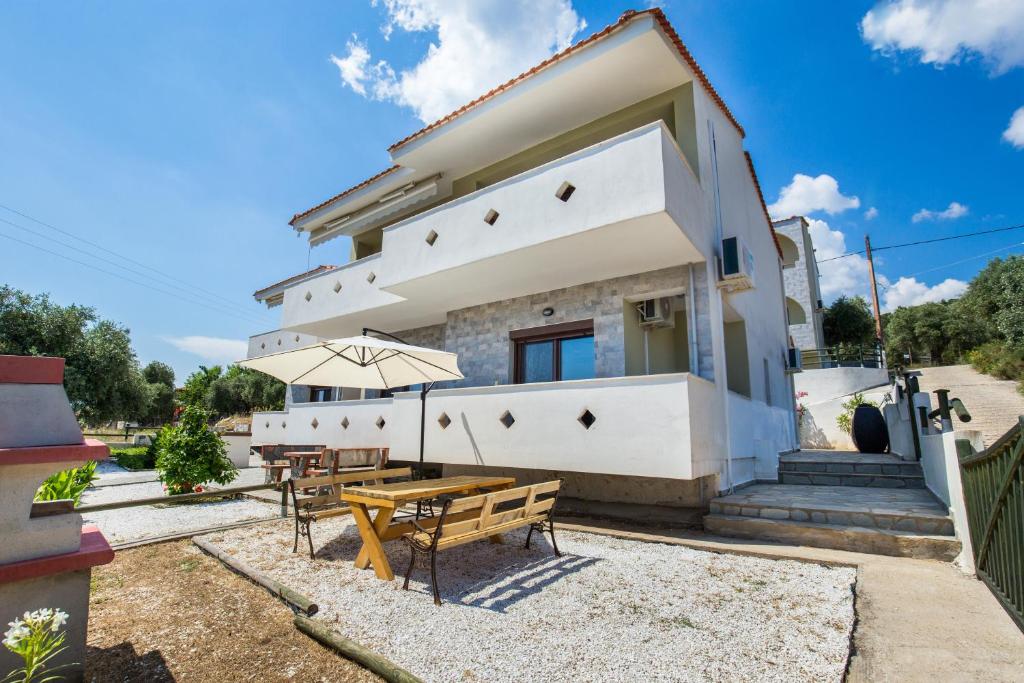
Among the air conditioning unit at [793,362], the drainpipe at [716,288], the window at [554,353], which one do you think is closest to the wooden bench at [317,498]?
the window at [554,353]

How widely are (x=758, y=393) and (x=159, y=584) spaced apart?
415 inches

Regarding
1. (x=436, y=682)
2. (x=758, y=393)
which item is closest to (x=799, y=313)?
(x=758, y=393)

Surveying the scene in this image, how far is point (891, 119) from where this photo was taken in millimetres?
15094

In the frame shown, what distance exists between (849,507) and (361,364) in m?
7.25

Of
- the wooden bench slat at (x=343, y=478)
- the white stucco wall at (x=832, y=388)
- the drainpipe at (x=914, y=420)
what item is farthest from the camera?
the white stucco wall at (x=832, y=388)

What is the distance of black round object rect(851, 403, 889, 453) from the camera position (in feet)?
39.0

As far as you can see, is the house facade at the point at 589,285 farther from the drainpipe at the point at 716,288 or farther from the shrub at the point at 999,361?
the shrub at the point at 999,361

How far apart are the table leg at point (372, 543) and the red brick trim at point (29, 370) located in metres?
2.94

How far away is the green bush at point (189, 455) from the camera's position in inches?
352

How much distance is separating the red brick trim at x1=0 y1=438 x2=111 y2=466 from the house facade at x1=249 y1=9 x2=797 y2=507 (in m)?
5.41

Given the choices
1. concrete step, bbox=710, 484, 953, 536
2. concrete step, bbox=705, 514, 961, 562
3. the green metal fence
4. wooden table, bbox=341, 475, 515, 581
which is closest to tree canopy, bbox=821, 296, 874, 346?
concrete step, bbox=710, 484, 953, 536

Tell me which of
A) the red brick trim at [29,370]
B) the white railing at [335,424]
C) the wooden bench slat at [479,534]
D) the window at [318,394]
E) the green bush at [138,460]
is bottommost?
the green bush at [138,460]

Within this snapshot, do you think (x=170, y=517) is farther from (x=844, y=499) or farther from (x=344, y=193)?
(x=844, y=499)

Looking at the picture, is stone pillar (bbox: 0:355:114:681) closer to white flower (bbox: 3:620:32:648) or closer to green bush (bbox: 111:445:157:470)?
white flower (bbox: 3:620:32:648)
